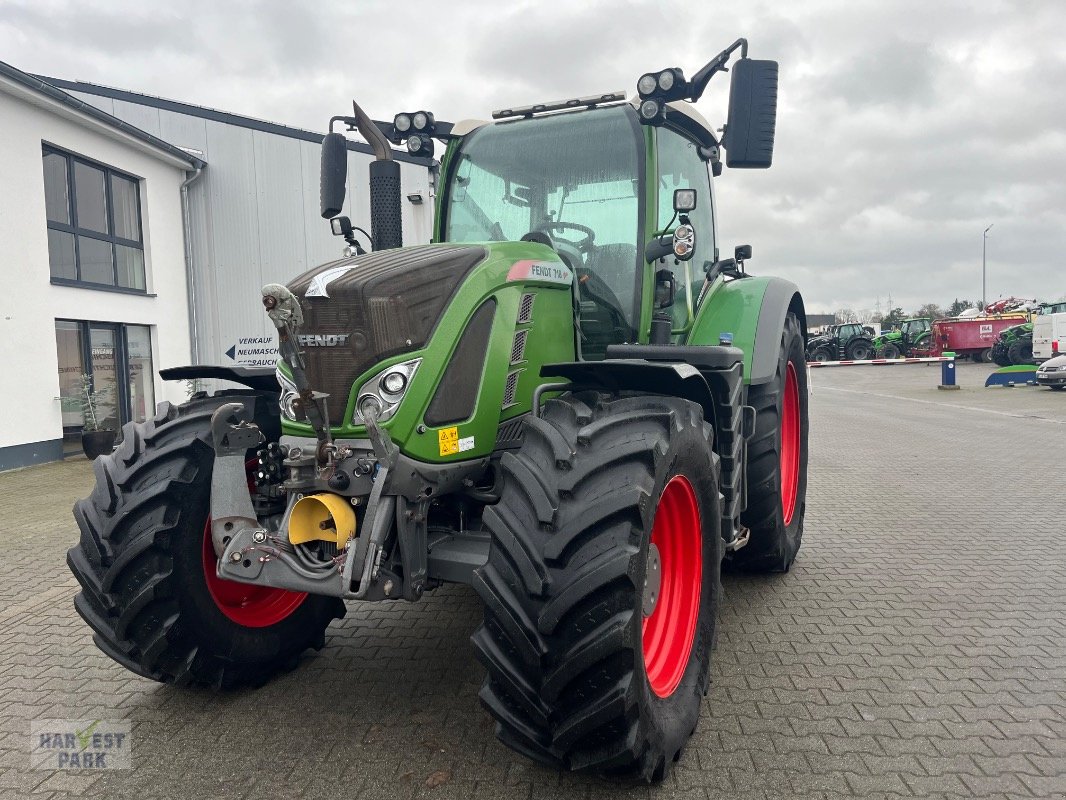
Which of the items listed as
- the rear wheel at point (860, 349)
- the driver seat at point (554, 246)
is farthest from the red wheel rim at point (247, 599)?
the rear wheel at point (860, 349)

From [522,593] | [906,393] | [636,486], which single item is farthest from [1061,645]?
[906,393]

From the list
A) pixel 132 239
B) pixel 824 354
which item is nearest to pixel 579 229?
pixel 132 239

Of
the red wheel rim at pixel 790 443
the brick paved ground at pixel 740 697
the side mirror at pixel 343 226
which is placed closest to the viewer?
the brick paved ground at pixel 740 697

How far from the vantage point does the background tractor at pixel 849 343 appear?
35.7 meters

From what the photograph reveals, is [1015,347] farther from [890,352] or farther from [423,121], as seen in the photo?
[423,121]

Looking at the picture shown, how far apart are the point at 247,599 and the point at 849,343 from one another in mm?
36342

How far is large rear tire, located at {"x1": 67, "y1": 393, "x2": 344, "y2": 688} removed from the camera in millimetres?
2869

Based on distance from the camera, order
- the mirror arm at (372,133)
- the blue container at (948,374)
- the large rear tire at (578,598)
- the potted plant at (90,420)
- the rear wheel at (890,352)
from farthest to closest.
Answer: the rear wheel at (890,352) < the blue container at (948,374) < the potted plant at (90,420) < the mirror arm at (372,133) < the large rear tire at (578,598)

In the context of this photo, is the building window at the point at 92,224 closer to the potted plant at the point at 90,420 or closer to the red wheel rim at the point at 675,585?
the potted plant at the point at 90,420

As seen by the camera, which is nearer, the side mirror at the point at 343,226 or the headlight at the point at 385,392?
the headlight at the point at 385,392

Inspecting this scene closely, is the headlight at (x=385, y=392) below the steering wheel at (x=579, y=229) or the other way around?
below

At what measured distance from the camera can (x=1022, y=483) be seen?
303 inches

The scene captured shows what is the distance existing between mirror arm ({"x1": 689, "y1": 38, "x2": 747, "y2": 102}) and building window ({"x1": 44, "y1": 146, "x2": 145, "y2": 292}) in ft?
32.2

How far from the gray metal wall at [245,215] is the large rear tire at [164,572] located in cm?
1017
